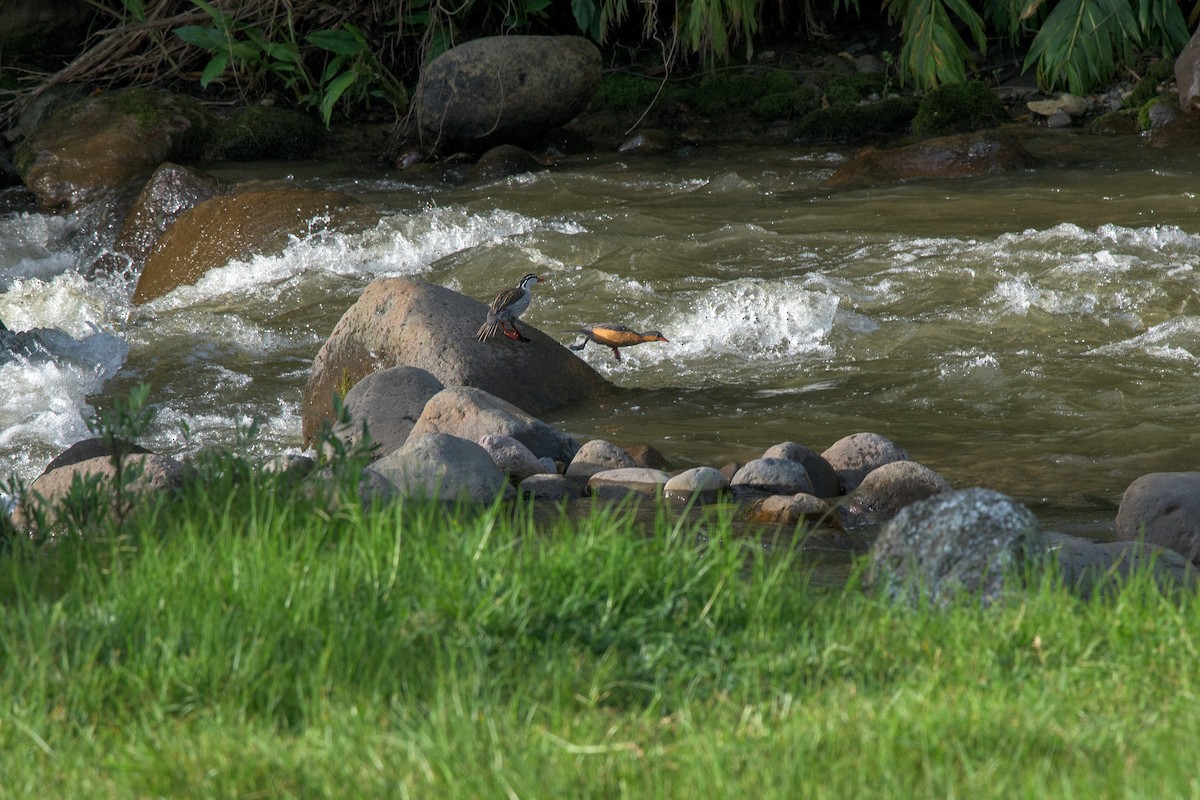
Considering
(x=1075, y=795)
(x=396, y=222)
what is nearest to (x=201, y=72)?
(x=396, y=222)

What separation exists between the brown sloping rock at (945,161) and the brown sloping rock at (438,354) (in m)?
6.00

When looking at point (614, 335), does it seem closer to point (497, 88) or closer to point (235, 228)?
point (235, 228)

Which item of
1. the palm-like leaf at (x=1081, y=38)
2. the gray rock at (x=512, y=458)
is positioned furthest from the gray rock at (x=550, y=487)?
the palm-like leaf at (x=1081, y=38)

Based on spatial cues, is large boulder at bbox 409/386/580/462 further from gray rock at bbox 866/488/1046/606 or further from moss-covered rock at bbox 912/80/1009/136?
moss-covered rock at bbox 912/80/1009/136

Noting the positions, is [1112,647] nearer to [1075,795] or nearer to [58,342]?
[1075,795]

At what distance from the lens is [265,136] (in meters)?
15.0

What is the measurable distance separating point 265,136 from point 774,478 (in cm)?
1134

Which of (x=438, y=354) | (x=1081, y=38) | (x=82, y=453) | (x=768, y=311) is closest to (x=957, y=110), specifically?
(x=1081, y=38)

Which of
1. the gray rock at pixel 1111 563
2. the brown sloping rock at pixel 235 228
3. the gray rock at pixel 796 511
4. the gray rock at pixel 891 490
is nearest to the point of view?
the gray rock at pixel 1111 563

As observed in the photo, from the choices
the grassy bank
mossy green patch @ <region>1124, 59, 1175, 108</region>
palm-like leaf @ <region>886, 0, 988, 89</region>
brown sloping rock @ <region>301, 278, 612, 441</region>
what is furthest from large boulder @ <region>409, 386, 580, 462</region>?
mossy green patch @ <region>1124, 59, 1175, 108</region>

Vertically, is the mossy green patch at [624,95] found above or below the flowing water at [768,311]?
above

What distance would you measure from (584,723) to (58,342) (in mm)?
6949

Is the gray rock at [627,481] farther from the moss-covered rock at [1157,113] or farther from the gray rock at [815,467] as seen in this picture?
→ the moss-covered rock at [1157,113]

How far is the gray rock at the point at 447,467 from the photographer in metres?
4.60
